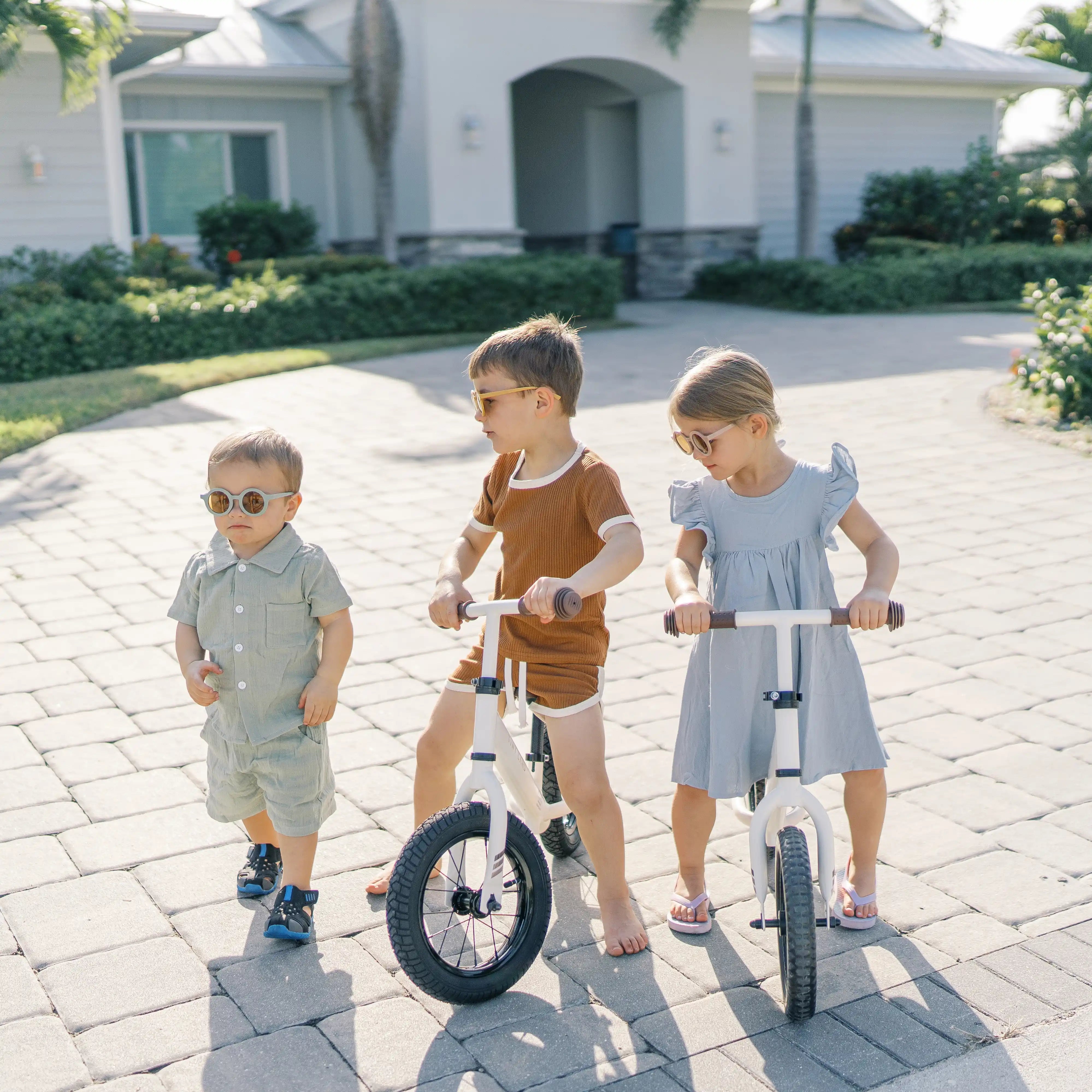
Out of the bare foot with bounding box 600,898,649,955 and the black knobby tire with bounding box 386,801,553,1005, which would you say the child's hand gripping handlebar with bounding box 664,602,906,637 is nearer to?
the black knobby tire with bounding box 386,801,553,1005

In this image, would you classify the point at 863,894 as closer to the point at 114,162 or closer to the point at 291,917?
the point at 291,917

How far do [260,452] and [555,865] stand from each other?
4.33 ft

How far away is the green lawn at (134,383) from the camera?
963 centimetres

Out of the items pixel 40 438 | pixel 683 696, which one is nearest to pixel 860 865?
pixel 683 696

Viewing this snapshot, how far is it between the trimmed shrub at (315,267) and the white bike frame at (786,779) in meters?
13.5

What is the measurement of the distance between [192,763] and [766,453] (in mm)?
2130

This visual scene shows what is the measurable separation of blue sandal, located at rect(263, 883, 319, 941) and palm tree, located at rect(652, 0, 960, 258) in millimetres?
17809

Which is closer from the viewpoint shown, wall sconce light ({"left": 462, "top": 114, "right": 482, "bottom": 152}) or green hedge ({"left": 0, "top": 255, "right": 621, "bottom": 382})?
green hedge ({"left": 0, "top": 255, "right": 621, "bottom": 382})

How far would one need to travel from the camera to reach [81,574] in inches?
237

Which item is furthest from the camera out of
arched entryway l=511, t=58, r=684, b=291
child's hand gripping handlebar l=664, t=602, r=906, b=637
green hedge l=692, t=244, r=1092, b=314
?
arched entryway l=511, t=58, r=684, b=291

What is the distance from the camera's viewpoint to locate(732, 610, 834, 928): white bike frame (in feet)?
8.31

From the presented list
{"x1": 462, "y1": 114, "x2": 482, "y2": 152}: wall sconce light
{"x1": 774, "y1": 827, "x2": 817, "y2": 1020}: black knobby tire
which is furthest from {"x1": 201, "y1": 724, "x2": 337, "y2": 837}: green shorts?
{"x1": 462, "y1": 114, "x2": 482, "y2": 152}: wall sconce light

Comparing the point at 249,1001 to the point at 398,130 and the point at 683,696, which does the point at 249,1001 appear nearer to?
the point at 683,696

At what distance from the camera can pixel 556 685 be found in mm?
2781
